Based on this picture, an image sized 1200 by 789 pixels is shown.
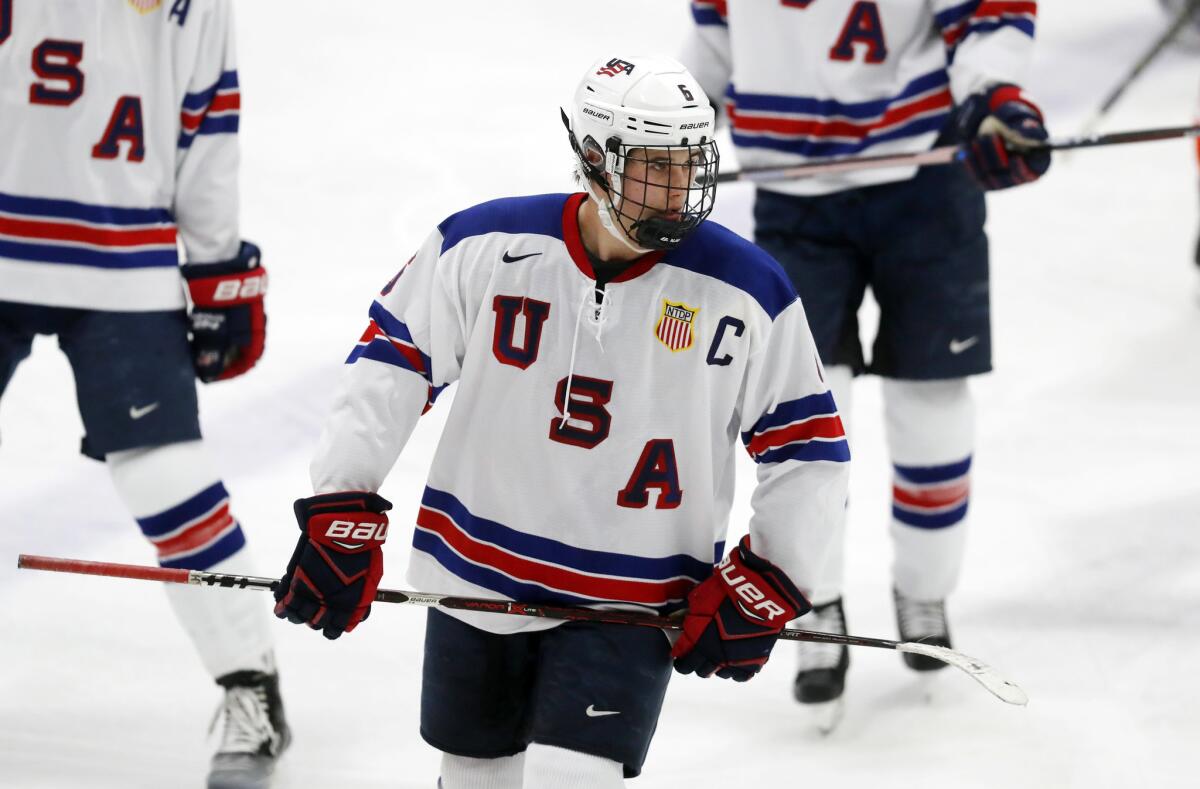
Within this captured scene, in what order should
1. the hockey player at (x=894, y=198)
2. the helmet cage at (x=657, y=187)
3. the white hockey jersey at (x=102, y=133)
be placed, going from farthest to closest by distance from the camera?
the hockey player at (x=894, y=198)
the white hockey jersey at (x=102, y=133)
the helmet cage at (x=657, y=187)

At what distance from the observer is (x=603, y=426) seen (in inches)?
78.2

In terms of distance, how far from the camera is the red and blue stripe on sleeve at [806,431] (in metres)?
2.01

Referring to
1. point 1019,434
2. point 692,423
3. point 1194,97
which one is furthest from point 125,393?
point 1194,97

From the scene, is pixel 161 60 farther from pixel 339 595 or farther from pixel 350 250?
pixel 350 250

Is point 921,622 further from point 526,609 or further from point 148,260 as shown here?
point 148,260

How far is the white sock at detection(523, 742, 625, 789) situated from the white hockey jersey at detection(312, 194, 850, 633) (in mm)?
164

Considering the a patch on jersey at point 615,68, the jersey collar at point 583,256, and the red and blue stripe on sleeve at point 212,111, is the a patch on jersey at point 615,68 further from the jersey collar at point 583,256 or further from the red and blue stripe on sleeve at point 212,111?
the red and blue stripe on sleeve at point 212,111

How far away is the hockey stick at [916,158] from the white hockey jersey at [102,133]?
866mm

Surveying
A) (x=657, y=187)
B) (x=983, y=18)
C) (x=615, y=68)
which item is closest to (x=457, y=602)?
(x=657, y=187)

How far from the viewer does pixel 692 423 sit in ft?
6.52

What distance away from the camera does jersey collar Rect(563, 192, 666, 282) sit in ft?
6.45

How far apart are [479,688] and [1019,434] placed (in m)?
2.54

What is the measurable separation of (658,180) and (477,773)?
2.55ft

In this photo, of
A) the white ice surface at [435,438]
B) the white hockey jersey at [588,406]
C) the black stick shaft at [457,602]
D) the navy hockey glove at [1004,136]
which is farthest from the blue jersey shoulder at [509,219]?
the white ice surface at [435,438]
